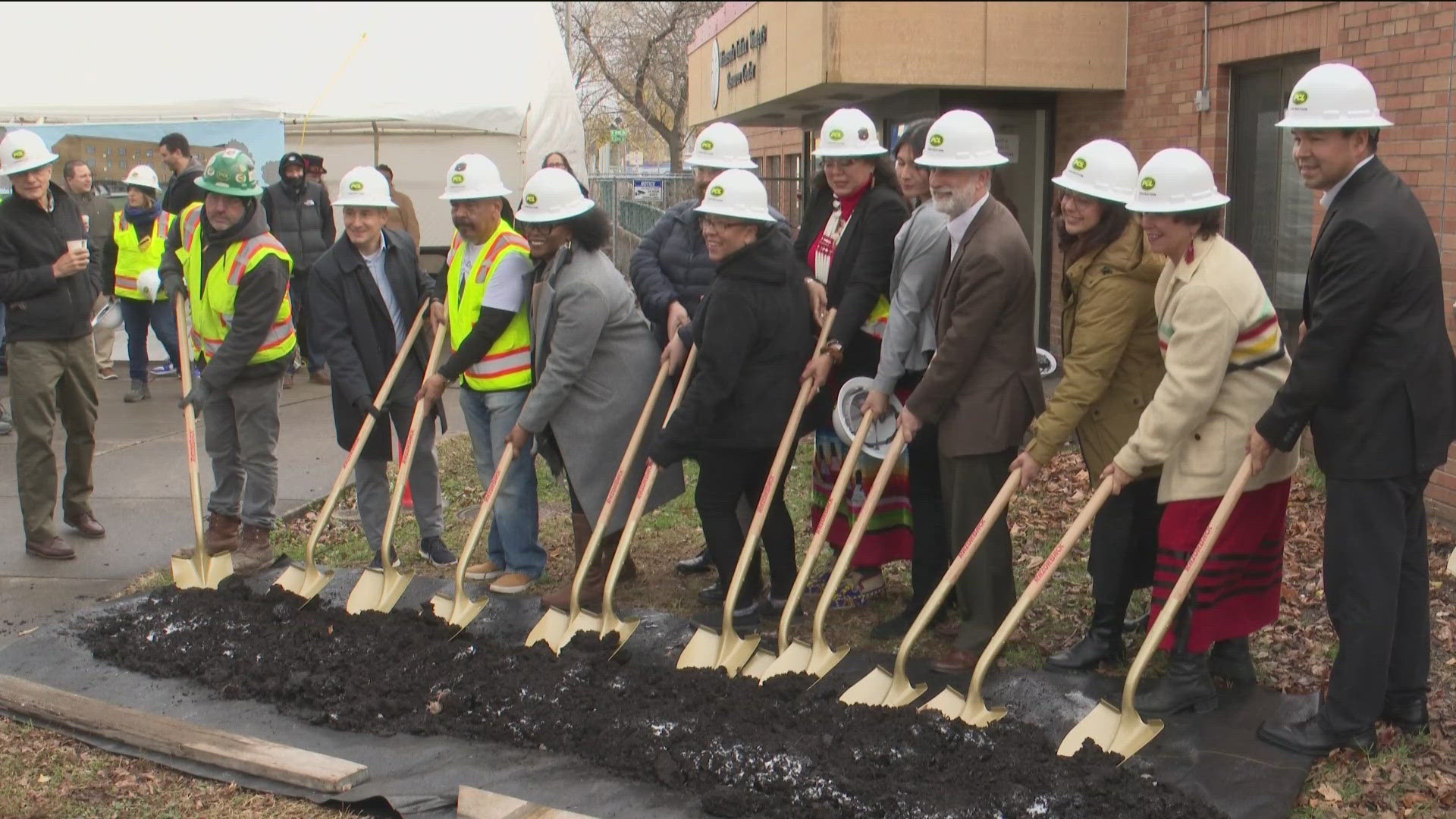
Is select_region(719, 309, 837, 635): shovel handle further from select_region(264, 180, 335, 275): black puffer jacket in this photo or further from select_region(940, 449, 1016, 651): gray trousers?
select_region(264, 180, 335, 275): black puffer jacket

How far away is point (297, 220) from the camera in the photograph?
11.5 meters

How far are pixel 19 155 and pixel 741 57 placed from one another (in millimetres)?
8680

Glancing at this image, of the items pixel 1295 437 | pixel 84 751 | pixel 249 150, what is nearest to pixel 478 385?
pixel 84 751

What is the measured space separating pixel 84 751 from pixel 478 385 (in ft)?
6.99

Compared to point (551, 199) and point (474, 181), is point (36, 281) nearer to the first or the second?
point (474, 181)

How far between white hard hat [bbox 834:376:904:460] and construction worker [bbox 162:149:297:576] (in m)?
2.67

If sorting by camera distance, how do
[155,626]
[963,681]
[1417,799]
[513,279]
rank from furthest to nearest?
1. [513,279]
2. [155,626]
3. [963,681]
4. [1417,799]

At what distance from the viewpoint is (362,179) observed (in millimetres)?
5895

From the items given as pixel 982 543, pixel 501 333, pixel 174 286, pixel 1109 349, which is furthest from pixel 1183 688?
pixel 174 286

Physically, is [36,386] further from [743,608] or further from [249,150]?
[249,150]

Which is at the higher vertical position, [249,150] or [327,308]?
[249,150]

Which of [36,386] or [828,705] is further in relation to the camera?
[36,386]

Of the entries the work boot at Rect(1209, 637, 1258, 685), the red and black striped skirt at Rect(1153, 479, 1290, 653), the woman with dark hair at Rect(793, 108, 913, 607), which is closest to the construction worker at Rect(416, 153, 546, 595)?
the woman with dark hair at Rect(793, 108, 913, 607)

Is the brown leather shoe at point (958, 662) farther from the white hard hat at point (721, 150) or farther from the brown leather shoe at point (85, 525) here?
the brown leather shoe at point (85, 525)
